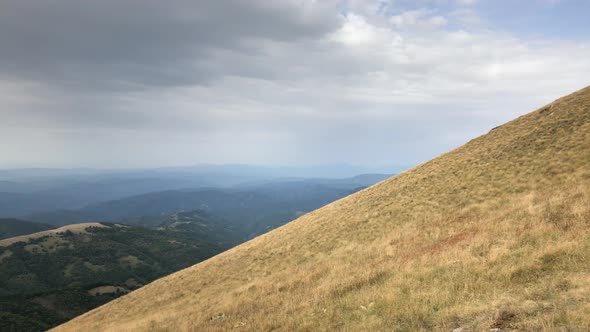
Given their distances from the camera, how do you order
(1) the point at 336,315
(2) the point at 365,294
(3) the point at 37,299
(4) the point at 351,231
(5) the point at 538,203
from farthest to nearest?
1. (3) the point at 37,299
2. (4) the point at 351,231
3. (5) the point at 538,203
4. (2) the point at 365,294
5. (1) the point at 336,315

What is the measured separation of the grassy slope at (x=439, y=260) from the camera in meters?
9.12

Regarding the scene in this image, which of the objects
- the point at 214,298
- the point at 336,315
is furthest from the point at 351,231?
the point at 336,315

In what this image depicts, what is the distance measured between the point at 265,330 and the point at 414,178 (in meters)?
27.8

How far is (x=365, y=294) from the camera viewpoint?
1239cm

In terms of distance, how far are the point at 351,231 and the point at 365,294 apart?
1407cm

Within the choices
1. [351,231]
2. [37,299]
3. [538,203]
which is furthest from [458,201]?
[37,299]

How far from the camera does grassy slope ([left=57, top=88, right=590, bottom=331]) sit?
912cm

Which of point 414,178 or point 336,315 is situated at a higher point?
point 414,178

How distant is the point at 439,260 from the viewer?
13.1 m

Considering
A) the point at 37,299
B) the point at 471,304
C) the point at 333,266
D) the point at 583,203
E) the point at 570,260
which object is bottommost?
the point at 37,299

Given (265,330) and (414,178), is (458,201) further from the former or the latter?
(265,330)

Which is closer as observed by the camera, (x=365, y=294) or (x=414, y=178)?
(x=365, y=294)

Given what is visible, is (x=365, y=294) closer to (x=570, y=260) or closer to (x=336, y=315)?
(x=336, y=315)

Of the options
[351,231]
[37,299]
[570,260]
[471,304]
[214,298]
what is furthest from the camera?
[37,299]
